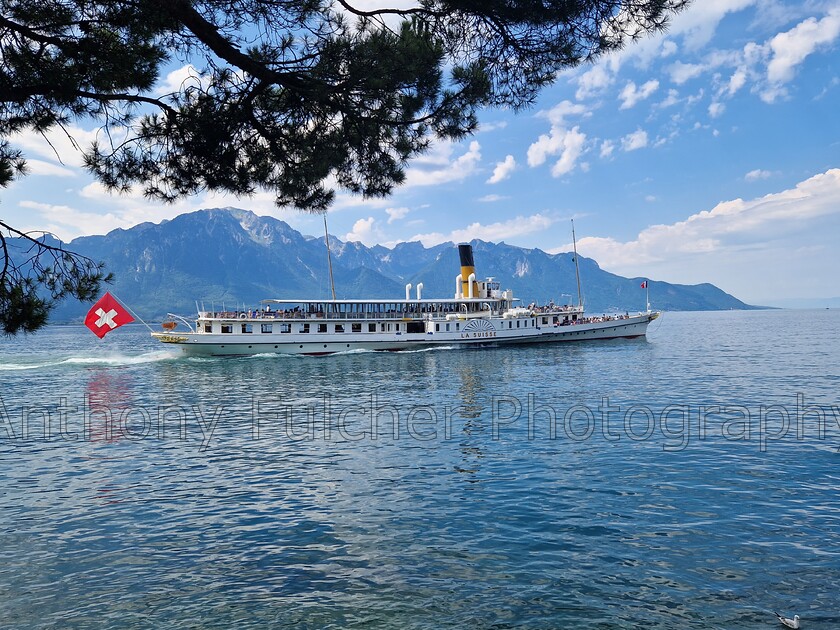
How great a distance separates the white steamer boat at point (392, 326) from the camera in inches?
2288

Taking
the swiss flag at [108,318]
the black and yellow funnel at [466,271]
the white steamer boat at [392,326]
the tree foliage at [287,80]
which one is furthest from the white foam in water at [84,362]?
the tree foliage at [287,80]

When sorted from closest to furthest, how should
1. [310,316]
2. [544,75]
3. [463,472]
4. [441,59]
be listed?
[441,59] → [544,75] → [463,472] → [310,316]

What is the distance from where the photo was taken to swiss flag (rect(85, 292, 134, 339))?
144 ft

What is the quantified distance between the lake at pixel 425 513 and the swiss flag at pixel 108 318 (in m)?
15.2

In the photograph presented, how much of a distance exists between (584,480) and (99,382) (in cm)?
3880

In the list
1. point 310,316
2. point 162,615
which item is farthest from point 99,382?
point 162,615

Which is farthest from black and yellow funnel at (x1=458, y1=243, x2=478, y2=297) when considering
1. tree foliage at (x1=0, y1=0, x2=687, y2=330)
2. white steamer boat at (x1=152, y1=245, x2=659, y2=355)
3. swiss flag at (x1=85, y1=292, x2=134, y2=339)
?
tree foliage at (x1=0, y1=0, x2=687, y2=330)

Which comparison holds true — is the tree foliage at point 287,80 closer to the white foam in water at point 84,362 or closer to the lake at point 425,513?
the lake at point 425,513

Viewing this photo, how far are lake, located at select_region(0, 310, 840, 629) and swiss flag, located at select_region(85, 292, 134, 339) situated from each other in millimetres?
15163

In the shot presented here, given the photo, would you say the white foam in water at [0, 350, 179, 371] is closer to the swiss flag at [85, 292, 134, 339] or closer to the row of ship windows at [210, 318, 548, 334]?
the row of ship windows at [210, 318, 548, 334]

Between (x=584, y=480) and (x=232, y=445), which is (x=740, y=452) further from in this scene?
(x=232, y=445)

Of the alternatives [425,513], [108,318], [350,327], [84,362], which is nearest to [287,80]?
[425,513]

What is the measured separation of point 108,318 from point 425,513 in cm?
4138

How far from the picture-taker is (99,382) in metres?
41.3
